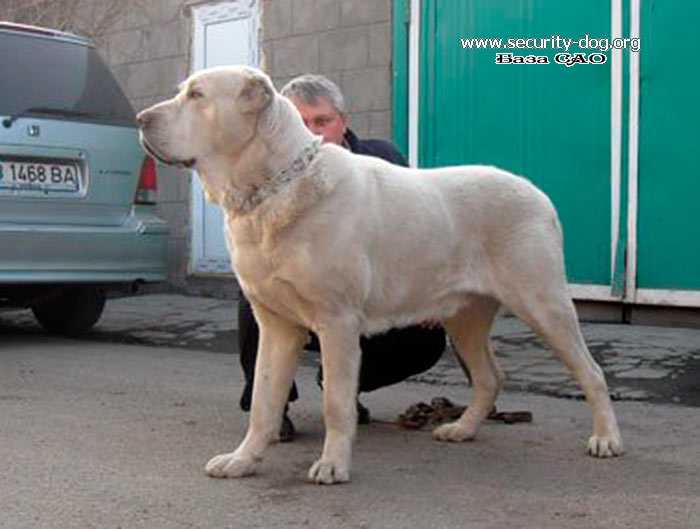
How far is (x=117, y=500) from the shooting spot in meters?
3.64

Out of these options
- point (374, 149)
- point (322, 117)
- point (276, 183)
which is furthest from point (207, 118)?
point (374, 149)

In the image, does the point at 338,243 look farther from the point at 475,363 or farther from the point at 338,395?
the point at 475,363

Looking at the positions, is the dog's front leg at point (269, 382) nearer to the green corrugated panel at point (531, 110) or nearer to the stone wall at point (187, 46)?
the green corrugated panel at point (531, 110)

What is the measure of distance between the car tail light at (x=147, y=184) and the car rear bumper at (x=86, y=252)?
0.09 metres

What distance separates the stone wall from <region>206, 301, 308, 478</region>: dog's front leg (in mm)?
5119

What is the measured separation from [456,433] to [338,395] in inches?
36.4

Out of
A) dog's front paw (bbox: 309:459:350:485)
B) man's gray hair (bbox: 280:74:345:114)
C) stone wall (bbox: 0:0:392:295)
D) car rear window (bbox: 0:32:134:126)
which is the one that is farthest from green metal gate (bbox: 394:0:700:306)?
dog's front paw (bbox: 309:459:350:485)

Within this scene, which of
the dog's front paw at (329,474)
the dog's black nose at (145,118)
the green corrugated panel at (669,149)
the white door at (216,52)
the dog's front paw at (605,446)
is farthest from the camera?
the white door at (216,52)

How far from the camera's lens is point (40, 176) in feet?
23.7

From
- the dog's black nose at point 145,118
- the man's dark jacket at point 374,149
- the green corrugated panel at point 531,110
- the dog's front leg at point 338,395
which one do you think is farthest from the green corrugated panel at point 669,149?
the dog's black nose at point 145,118

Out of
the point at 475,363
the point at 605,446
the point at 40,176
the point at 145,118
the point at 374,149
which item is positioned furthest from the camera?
the point at 40,176

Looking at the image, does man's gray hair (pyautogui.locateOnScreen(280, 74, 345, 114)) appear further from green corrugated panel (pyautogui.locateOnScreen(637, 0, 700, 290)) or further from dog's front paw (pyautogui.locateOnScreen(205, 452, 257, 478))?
green corrugated panel (pyautogui.locateOnScreen(637, 0, 700, 290))

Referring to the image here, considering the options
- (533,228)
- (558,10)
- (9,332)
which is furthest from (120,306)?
(533,228)

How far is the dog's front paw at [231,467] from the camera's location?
391 cm
